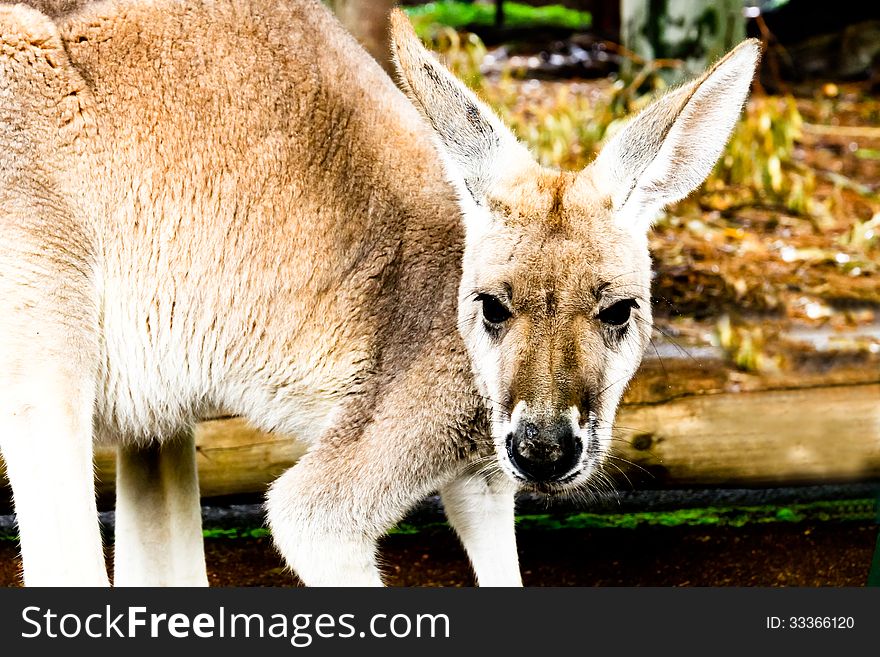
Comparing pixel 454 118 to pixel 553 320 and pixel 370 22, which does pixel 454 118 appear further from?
pixel 370 22

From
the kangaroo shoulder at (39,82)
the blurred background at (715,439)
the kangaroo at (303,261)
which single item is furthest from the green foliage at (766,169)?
the kangaroo shoulder at (39,82)

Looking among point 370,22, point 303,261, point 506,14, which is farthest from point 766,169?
point 506,14

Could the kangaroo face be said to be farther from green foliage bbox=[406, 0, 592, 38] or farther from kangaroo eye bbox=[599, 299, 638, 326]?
green foliage bbox=[406, 0, 592, 38]

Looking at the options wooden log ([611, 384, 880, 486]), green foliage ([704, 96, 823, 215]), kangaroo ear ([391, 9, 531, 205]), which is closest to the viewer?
kangaroo ear ([391, 9, 531, 205])

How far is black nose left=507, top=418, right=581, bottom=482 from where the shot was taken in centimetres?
287

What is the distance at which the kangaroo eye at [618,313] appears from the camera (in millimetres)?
3055

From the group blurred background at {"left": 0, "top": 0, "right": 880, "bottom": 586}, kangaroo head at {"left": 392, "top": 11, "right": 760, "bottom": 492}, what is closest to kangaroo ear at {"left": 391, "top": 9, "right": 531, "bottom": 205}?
kangaroo head at {"left": 392, "top": 11, "right": 760, "bottom": 492}

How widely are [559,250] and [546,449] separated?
1.74 ft

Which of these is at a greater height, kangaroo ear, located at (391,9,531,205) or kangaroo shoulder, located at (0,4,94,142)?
kangaroo shoulder, located at (0,4,94,142)

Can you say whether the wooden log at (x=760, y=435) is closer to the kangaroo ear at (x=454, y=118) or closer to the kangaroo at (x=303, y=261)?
the kangaroo at (x=303, y=261)

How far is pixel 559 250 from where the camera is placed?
3070 millimetres

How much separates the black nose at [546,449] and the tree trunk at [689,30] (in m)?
5.39

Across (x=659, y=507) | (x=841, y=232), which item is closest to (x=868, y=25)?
(x=841, y=232)

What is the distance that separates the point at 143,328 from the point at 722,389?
2.07 m
